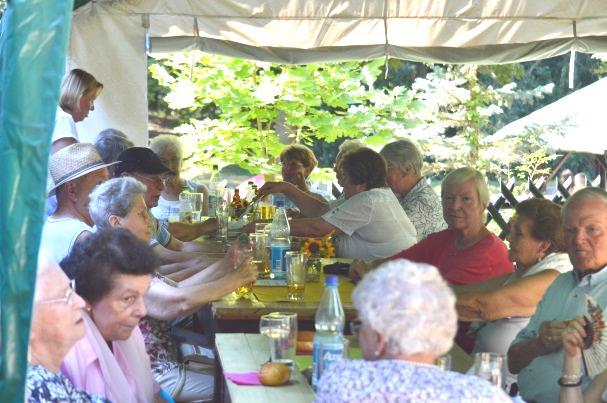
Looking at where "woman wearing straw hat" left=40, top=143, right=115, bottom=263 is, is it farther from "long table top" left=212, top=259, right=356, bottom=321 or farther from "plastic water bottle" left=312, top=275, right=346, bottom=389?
"plastic water bottle" left=312, top=275, right=346, bottom=389

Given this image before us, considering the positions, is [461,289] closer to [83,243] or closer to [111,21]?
[83,243]

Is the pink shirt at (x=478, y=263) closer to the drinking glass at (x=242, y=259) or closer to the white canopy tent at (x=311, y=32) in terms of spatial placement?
the drinking glass at (x=242, y=259)

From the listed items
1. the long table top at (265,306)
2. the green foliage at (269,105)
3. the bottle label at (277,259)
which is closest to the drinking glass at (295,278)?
the long table top at (265,306)

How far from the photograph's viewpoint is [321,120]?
1384 centimetres

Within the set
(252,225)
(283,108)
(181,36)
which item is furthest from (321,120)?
(252,225)

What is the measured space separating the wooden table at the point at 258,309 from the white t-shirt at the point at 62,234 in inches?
25.0

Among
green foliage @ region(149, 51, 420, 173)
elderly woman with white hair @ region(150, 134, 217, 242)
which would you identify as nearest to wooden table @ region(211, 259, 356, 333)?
→ elderly woman with white hair @ region(150, 134, 217, 242)

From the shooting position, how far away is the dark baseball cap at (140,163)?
5.89m

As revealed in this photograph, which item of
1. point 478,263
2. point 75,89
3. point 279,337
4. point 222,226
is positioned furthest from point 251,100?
point 279,337

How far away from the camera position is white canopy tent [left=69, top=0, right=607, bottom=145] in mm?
7727

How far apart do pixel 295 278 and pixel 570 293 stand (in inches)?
52.6

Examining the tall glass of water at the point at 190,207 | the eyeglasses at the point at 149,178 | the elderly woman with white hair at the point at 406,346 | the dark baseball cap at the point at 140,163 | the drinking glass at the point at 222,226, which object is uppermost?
the dark baseball cap at the point at 140,163

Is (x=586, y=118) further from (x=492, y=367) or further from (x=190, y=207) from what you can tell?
(x=492, y=367)

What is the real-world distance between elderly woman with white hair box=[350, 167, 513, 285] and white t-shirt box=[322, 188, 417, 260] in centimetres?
96
